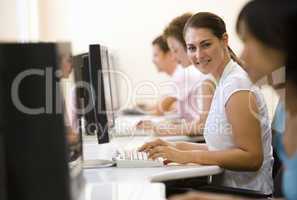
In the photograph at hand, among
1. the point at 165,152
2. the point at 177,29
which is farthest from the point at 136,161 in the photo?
the point at 177,29

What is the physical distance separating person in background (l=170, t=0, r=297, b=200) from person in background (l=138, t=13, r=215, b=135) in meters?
1.11

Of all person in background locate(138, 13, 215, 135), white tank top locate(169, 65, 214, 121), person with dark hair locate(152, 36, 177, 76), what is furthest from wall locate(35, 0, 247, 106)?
person in background locate(138, 13, 215, 135)

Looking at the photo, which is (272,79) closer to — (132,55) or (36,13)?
(132,55)

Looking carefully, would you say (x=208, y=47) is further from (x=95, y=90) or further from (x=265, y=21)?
(x=265, y=21)

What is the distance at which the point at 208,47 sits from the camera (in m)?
1.95

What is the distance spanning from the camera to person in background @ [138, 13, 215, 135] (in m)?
2.52

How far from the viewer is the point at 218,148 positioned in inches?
71.0

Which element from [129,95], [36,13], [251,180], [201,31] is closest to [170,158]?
[251,180]

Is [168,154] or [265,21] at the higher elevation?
[265,21]

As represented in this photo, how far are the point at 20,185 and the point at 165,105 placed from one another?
282 cm

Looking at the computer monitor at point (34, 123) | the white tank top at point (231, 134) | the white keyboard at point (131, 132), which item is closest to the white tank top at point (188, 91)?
the white keyboard at point (131, 132)

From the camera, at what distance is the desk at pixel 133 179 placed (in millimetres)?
1359

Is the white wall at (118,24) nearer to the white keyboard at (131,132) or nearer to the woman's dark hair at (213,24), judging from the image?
the white keyboard at (131,132)

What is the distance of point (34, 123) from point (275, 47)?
0.57 metres
